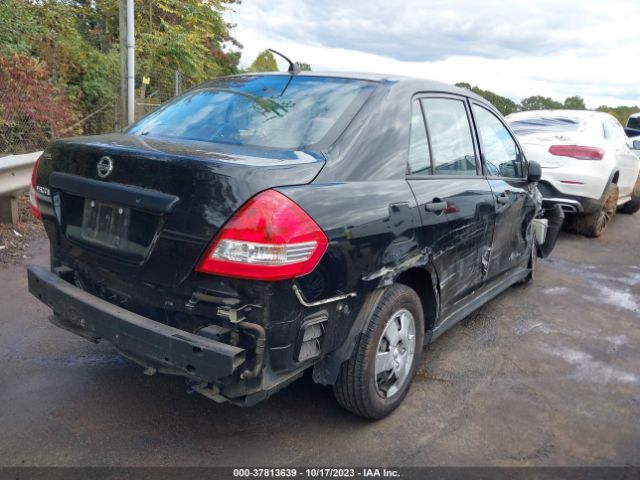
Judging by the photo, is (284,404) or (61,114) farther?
(61,114)

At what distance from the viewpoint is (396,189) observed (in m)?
2.95

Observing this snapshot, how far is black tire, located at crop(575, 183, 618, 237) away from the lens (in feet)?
25.4

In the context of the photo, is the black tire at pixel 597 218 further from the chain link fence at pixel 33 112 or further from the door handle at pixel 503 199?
the chain link fence at pixel 33 112

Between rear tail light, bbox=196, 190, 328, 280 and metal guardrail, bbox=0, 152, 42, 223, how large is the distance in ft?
13.1

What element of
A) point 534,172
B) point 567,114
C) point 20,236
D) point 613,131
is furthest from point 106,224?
point 613,131

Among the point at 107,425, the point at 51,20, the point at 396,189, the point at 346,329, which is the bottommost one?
the point at 107,425

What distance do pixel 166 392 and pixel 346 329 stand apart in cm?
124

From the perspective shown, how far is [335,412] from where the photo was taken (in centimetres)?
317

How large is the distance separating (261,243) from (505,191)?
8.39 ft

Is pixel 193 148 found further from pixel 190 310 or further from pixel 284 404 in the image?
pixel 284 404

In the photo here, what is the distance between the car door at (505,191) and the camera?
4133mm

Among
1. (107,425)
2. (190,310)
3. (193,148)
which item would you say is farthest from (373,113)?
(107,425)

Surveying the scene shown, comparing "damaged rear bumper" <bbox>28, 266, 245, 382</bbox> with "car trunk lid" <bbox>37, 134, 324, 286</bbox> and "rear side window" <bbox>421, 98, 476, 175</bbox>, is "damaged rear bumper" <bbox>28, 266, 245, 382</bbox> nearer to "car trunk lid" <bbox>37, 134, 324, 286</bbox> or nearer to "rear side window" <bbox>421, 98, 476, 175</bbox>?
"car trunk lid" <bbox>37, 134, 324, 286</bbox>

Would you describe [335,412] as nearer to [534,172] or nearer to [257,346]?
[257,346]
